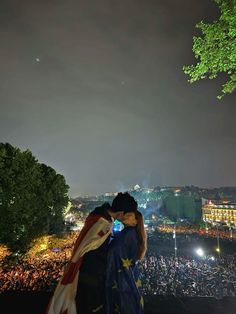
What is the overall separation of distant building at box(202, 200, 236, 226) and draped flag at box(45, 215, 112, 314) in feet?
417

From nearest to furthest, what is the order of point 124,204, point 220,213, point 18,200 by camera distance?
point 124,204, point 18,200, point 220,213

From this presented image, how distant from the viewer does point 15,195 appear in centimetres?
2578

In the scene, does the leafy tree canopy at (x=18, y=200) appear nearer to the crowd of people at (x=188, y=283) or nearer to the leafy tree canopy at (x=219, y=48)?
the crowd of people at (x=188, y=283)

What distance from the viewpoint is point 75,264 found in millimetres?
2986

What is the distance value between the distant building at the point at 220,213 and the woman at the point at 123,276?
127 metres

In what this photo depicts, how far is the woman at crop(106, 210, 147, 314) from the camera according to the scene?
298 cm

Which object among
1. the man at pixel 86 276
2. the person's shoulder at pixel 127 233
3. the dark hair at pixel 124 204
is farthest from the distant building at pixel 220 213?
the man at pixel 86 276

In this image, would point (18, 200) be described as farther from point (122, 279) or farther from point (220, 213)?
point (220, 213)

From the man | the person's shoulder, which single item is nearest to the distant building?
the person's shoulder

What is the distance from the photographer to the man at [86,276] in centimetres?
288

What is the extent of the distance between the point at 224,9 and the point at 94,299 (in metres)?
10.1

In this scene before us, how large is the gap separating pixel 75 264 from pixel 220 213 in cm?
13767

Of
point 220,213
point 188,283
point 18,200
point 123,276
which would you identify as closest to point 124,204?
point 123,276

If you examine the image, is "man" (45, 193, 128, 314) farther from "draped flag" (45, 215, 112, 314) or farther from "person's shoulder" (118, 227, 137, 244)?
"person's shoulder" (118, 227, 137, 244)
